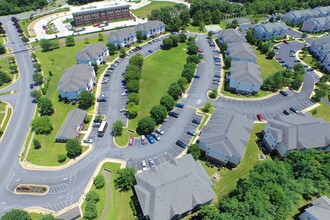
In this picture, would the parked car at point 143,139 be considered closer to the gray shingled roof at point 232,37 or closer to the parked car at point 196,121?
the parked car at point 196,121

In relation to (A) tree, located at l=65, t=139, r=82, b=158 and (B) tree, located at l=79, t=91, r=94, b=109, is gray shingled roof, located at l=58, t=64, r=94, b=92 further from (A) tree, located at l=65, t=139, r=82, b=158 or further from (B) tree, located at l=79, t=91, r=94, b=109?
(A) tree, located at l=65, t=139, r=82, b=158

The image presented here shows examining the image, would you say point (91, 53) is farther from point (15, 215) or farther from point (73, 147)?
point (15, 215)

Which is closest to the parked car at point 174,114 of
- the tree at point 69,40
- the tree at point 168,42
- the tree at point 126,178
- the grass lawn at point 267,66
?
the tree at point 126,178

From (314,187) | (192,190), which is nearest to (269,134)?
(314,187)

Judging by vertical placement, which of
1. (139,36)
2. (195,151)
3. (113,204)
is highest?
(139,36)

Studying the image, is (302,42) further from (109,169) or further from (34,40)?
(34,40)

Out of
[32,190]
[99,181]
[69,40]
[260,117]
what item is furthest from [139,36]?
[32,190]

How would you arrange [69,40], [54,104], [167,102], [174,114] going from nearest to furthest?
1. [167,102]
2. [174,114]
3. [54,104]
4. [69,40]
